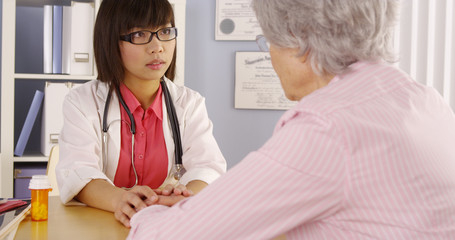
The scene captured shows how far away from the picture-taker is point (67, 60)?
2.61 metres

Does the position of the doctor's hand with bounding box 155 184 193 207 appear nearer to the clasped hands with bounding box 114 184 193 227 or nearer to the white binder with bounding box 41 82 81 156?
the clasped hands with bounding box 114 184 193 227

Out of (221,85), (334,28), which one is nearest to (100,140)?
(334,28)

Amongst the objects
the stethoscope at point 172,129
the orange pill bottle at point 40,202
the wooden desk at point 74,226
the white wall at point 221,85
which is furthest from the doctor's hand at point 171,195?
the white wall at point 221,85

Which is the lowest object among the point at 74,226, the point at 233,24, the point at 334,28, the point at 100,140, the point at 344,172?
the point at 74,226

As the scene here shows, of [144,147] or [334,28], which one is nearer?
[334,28]

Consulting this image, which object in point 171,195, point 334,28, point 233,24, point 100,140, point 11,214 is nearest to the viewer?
point 334,28

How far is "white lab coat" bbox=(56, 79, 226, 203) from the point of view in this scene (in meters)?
1.50

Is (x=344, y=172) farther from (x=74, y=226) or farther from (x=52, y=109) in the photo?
(x=52, y=109)

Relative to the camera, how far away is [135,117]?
174 cm

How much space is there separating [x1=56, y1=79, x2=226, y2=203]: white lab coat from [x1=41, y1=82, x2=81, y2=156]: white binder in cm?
87

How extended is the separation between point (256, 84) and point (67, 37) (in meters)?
1.15

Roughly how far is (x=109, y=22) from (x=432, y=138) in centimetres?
120

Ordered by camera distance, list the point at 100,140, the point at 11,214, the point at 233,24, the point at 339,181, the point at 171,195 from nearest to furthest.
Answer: the point at 339,181, the point at 11,214, the point at 171,195, the point at 100,140, the point at 233,24

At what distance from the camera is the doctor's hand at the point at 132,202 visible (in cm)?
118
